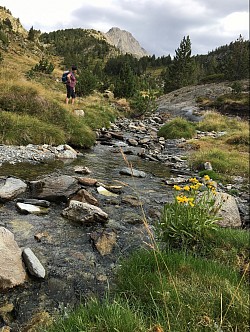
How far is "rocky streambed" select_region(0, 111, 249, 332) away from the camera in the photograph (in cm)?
361

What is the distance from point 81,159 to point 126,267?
318 inches

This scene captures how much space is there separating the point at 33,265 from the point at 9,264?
0.33m

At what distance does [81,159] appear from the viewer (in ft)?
38.3

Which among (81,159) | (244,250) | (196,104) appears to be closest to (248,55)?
(196,104)

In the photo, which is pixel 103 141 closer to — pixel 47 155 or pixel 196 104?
pixel 47 155

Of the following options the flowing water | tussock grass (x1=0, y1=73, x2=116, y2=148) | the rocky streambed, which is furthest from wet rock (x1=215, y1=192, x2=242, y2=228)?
tussock grass (x1=0, y1=73, x2=116, y2=148)

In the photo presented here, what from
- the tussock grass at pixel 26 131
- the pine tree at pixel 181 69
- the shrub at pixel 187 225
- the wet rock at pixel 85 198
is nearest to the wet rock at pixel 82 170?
the wet rock at pixel 85 198

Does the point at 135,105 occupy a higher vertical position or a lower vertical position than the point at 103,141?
higher

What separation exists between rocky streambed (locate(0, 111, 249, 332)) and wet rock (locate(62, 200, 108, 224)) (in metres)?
0.02

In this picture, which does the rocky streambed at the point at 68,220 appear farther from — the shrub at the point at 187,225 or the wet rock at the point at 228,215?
the shrub at the point at 187,225

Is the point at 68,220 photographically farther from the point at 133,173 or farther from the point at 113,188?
the point at 133,173

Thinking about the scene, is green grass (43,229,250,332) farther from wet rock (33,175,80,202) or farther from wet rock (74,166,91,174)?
wet rock (74,166,91,174)

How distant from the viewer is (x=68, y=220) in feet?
19.2

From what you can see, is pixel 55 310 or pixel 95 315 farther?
pixel 55 310
